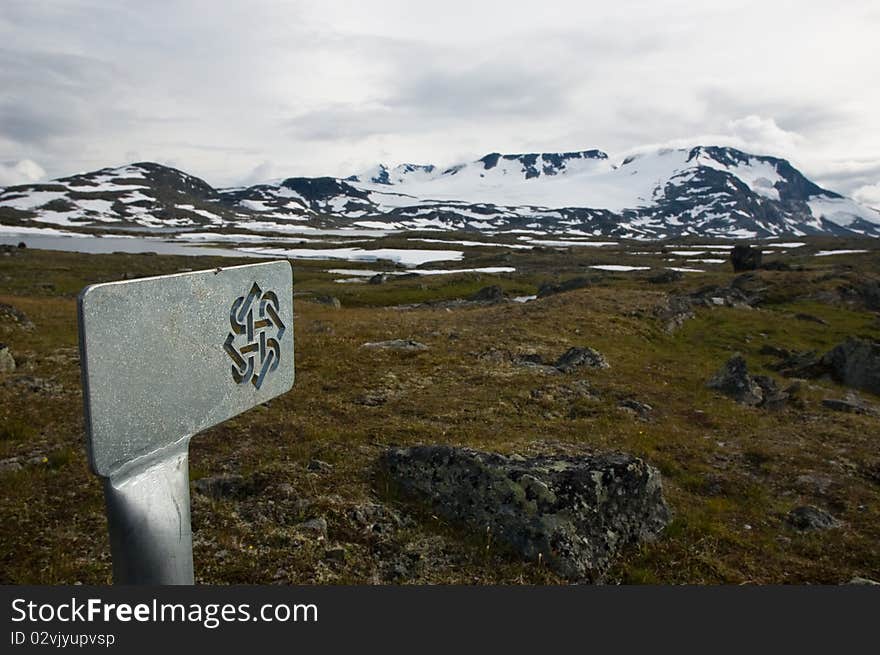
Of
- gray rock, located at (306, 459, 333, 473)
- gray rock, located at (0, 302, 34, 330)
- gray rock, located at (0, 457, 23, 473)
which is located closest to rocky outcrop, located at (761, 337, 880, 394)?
gray rock, located at (306, 459, 333, 473)

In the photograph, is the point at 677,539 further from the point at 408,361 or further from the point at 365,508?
the point at 408,361

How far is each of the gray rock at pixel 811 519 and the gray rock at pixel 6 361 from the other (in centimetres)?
2230

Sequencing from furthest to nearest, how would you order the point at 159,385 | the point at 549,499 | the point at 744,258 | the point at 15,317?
1. the point at 744,258
2. the point at 15,317
3. the point at 549,499
4. the point at 159,385

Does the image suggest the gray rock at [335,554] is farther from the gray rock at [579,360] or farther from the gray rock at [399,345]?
the gray rock at [399,345]

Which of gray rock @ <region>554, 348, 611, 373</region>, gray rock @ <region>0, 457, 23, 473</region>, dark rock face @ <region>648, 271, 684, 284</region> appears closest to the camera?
gray rock @ <region>0, 457, 23, 473</region>

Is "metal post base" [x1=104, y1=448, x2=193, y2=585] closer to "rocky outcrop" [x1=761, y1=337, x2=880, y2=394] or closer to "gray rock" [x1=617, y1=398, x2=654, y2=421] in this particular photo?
"gray rock" [x1=617, y1=398, x2=654, y2=421]

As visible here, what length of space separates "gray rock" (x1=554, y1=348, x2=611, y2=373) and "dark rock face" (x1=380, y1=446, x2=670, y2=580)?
11.9m

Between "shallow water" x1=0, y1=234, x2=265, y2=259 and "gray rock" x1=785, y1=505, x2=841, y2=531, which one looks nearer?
"gray rock" x1=785, y1=505, x2=841, y2=531

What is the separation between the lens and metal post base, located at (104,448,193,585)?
388 centimetres

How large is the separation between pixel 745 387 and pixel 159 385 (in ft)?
68.1

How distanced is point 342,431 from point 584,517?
6.28 metres

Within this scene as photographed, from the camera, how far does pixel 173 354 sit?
406cm

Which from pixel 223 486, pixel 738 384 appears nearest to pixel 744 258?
pixel 738 384

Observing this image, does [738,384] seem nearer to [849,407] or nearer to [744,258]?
[849,407]
